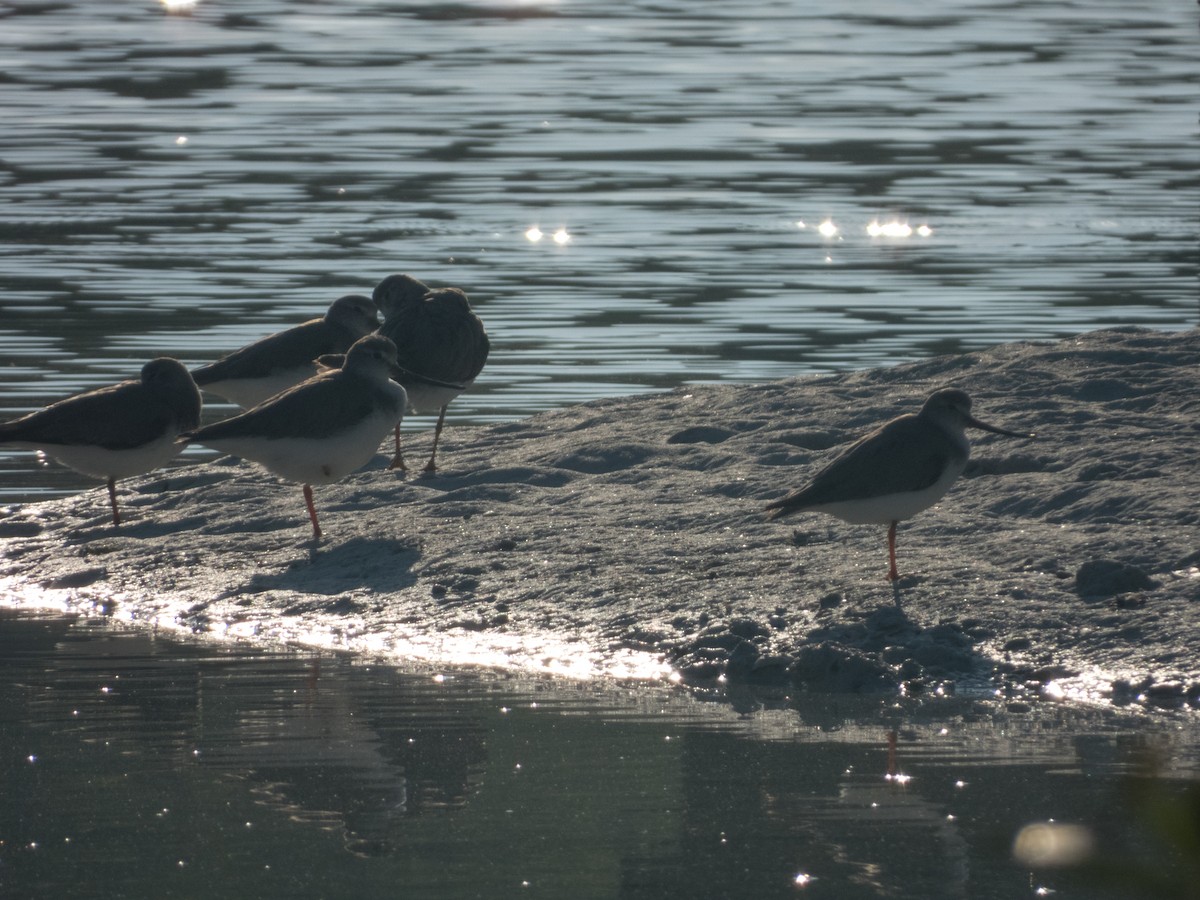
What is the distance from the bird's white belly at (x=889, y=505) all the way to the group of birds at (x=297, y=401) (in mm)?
3125

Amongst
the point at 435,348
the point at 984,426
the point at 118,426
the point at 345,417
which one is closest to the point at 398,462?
the point at 435,348

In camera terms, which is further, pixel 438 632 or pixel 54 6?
pixel 54 6

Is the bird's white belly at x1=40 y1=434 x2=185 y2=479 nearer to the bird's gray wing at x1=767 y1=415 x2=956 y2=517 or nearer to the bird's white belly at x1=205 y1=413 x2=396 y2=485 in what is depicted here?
the bird's white belly at x1=205 y1=413 x2=396 y2=485

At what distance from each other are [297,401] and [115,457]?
54.6 inches

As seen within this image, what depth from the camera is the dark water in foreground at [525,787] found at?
217 inches

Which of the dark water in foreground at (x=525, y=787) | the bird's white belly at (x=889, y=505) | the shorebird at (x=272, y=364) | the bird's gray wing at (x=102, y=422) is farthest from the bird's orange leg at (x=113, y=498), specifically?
the bird's white belly at (x=889, y=505)

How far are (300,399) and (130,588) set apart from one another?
56.7 inches

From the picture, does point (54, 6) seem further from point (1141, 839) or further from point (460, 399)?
point (1141, 839)

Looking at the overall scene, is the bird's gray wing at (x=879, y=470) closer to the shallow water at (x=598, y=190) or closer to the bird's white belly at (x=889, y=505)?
the bird's white belly at (x=889, y=505)

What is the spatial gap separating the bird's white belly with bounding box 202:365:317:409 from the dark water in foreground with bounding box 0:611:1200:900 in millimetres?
4527

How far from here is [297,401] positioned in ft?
34.2

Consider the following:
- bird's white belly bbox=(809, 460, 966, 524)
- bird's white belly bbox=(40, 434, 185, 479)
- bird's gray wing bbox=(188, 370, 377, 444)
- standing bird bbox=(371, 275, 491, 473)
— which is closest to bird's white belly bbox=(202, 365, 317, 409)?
standing bird bbox=(371, 275, 491, 473)

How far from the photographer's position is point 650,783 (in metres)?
6.46

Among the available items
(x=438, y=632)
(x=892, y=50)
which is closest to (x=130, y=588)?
(x=438, y=632)
